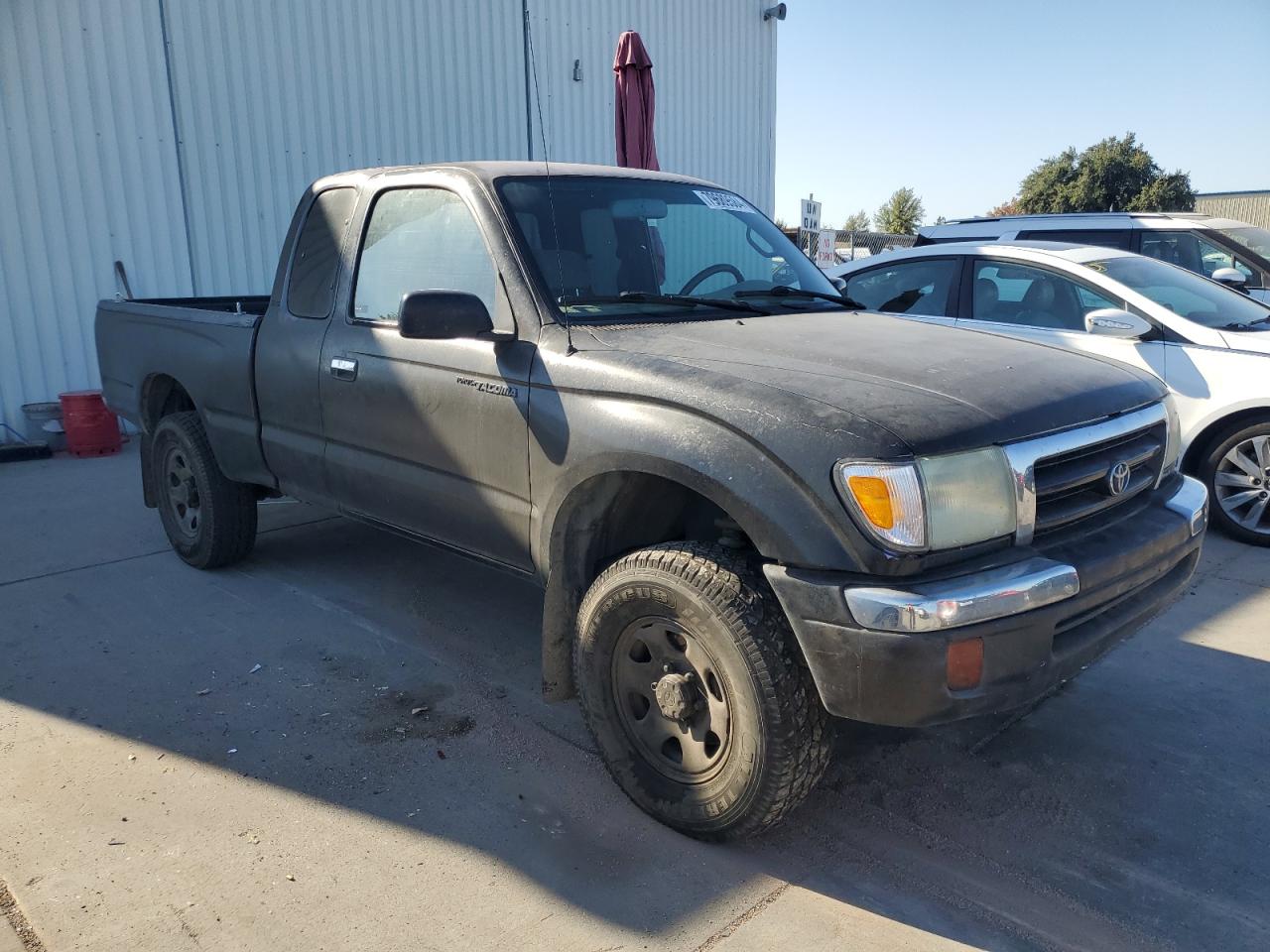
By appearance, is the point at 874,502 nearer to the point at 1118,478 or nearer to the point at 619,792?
the point at 1118,478

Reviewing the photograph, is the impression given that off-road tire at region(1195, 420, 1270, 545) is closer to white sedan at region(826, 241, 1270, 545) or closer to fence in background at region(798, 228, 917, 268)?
white sedan at region(826, 241, 1270, 545)

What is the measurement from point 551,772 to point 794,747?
101 cm

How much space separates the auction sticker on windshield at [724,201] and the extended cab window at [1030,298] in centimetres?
269

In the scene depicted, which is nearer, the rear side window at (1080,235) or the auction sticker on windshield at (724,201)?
the auction sticker on windshield at (724,201)

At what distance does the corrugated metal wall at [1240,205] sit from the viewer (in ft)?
89.3

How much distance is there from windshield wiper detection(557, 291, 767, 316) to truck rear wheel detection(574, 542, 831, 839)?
96 centimetres

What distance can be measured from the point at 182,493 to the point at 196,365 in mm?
799

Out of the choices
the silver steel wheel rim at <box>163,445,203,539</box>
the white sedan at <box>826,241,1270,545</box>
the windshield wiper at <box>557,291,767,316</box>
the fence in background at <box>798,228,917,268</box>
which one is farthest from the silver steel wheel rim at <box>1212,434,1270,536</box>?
the fence in background at <box>798,228,917,268</box>

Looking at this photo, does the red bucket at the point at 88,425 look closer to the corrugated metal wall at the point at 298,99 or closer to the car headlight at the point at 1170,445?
the corrugated metal wall at the point at 298,99

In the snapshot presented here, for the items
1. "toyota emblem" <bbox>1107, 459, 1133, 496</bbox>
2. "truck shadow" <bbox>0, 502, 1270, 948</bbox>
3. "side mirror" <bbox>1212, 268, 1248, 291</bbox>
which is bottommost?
"truck shadow" <bbox>0, 502, 1270, 948</bbox>

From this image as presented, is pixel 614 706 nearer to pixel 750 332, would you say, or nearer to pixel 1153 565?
pixel 750 332

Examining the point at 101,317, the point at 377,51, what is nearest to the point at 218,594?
the point at 101,317

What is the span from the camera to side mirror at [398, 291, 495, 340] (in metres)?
3.04

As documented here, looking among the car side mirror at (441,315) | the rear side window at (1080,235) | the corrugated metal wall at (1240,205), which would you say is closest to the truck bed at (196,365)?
the car side mirror at (441,315)
